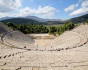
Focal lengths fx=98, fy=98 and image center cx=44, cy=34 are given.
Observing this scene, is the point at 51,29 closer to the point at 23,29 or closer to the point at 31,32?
A: the point at 31,32

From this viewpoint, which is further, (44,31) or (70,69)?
(44,31)

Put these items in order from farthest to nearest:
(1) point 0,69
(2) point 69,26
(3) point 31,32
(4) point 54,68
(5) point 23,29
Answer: (3) point 31,32
(5) point 23,29
(2) point 69,26
(4) point 54,68
(1) point 0,69

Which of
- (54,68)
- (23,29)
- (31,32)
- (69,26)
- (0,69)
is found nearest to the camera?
(0,69)

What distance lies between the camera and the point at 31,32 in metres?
80.1

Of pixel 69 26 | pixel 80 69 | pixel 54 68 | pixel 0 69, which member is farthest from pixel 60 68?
pixel 69 26

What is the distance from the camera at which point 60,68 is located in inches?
414

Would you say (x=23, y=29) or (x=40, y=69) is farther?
(x=23, y=29)

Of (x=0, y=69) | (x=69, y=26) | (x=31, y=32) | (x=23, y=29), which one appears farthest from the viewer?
(x=31, y=32)

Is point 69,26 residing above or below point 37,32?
above

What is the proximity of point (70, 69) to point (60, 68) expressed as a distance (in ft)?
3.41

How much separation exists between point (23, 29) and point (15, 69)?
66095mm

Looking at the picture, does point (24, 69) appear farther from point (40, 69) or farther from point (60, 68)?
point (60, 68)

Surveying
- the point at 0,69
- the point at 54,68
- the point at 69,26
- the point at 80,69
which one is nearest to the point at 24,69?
the point at 0,69

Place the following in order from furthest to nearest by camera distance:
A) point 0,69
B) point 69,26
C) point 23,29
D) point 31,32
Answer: point 31,32
point 23,29
point 69,26
point 0,69
